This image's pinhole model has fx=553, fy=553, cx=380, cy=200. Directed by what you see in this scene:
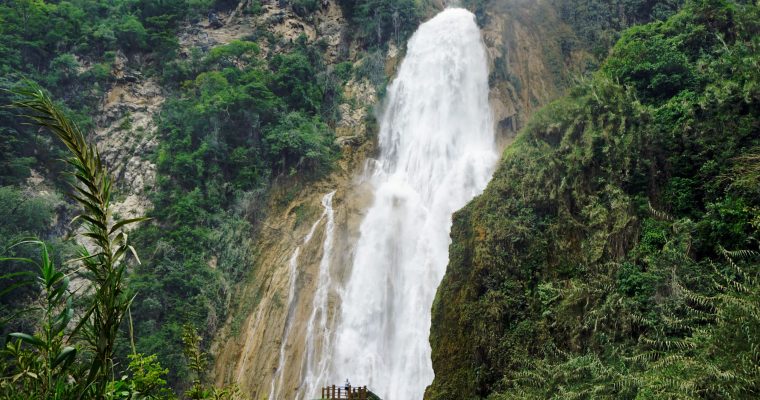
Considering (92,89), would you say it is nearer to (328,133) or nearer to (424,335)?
(328,133)

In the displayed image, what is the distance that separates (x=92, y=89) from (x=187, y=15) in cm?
770

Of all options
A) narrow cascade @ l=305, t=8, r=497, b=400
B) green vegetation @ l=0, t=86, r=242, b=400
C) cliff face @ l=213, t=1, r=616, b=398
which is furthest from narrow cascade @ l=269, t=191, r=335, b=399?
green vegetation @ l=0, t=86, r=242, b=400

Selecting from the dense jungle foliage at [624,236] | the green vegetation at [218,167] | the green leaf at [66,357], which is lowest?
the green leaf at [66,357]

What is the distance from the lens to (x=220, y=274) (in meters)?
24.0

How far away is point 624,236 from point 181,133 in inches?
891

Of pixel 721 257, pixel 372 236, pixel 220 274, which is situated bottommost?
pixel 721 257

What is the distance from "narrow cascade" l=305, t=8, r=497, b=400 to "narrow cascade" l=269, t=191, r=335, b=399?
138 centimetres

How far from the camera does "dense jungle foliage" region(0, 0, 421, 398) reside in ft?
74.2

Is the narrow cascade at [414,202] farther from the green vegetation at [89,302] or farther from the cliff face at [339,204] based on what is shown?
the green vegetation at [89,302]

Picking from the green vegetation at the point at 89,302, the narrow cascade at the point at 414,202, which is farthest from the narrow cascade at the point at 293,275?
the green vegetation at the point at 89,302

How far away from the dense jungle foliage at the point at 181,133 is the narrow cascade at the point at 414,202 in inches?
115

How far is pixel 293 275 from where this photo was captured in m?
23.7

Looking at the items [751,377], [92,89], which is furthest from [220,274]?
[751,377]

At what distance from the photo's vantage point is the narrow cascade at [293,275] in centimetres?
2089
